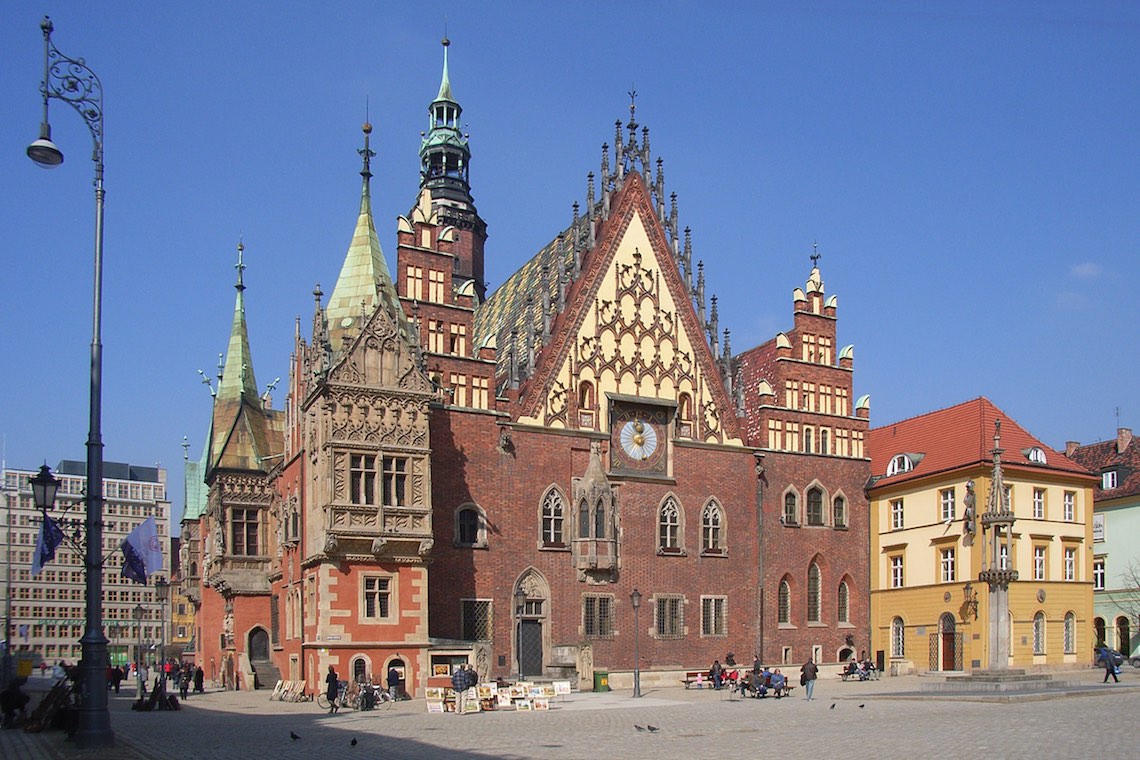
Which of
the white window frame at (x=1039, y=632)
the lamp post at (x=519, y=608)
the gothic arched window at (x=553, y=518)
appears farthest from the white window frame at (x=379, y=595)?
the white window frame at (x=1039, y=632)

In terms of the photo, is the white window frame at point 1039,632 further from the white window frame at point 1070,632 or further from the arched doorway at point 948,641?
the arched doorway at point 948,641

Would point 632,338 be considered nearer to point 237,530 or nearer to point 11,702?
point 237,530

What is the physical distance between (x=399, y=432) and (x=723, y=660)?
17662mm

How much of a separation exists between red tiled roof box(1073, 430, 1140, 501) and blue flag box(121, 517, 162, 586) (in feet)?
146

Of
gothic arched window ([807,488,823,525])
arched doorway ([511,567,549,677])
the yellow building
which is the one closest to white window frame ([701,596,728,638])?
gothic arched window ([807,488,823,525])

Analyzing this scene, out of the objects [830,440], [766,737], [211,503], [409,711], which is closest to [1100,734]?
[766,737]

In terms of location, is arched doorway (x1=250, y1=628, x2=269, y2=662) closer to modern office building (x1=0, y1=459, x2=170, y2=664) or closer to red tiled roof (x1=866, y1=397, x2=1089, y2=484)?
red tiled roof (x1=866, y1=397, x2=1089, y2=484)

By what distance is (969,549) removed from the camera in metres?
49.3

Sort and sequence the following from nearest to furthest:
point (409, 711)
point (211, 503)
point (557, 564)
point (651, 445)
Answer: point (409, 711) < point (557, 564) < point (651, 445) < point (211, 503)

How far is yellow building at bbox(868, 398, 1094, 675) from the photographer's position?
49500 mm

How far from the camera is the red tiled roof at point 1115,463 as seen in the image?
201 feet

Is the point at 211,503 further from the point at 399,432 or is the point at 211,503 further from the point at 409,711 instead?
the point at 409,711

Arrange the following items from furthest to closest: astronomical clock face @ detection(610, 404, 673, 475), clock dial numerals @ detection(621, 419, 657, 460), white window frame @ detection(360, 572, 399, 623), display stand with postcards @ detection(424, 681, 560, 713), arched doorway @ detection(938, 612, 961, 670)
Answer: arched doorway @ detection(938, 612, 961, 670) → clock dial numerals @ detection(621, 419, 657, 460) → astronomical clock face @ detection(610, 404, 673, 475) → white window frame @ detection(360, 572, 399, 623) → display stand with postcards @ detection(424, 681, 560, 713)

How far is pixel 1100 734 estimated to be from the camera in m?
23.1
